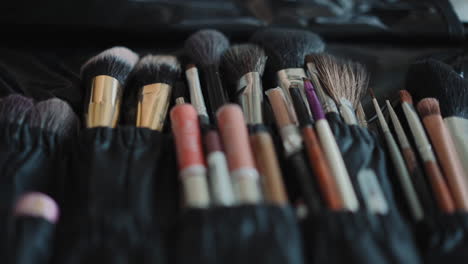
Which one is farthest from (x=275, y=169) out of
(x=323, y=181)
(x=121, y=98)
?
(x=121, y=98)

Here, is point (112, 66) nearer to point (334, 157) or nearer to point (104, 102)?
point (104, 102)

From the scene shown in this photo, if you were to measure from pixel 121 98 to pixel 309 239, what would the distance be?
37 cm

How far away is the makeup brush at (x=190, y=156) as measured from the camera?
0.53 m

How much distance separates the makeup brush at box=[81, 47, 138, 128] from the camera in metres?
0.64

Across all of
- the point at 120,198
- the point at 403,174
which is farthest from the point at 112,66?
the point at 403,174

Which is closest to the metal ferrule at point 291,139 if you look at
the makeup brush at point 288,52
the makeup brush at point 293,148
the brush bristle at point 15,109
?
the makeup brush at point 293,148

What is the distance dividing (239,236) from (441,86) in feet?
1.32

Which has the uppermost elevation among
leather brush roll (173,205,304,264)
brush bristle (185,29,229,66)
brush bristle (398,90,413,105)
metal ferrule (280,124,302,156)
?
brush bristle (185,29,229,66)

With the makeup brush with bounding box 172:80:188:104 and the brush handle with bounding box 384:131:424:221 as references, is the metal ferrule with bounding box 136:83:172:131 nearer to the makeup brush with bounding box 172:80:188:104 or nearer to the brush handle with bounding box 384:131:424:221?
the makeup brush with bounding box 172:80:188:104

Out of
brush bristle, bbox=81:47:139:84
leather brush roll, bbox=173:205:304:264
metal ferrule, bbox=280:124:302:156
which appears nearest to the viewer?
leather brush roll, bbox=173:205:304:264

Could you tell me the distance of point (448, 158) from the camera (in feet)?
1.95

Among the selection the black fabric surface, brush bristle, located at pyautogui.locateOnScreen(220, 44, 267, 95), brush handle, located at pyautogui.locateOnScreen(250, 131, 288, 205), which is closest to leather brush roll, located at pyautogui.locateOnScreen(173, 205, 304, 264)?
brush handle, located at pyautogui.locateOnScreen(250, 131, 288, 205)

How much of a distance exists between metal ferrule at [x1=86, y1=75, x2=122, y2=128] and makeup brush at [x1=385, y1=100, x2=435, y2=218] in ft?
1.35

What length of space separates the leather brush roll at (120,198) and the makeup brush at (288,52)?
217mm
